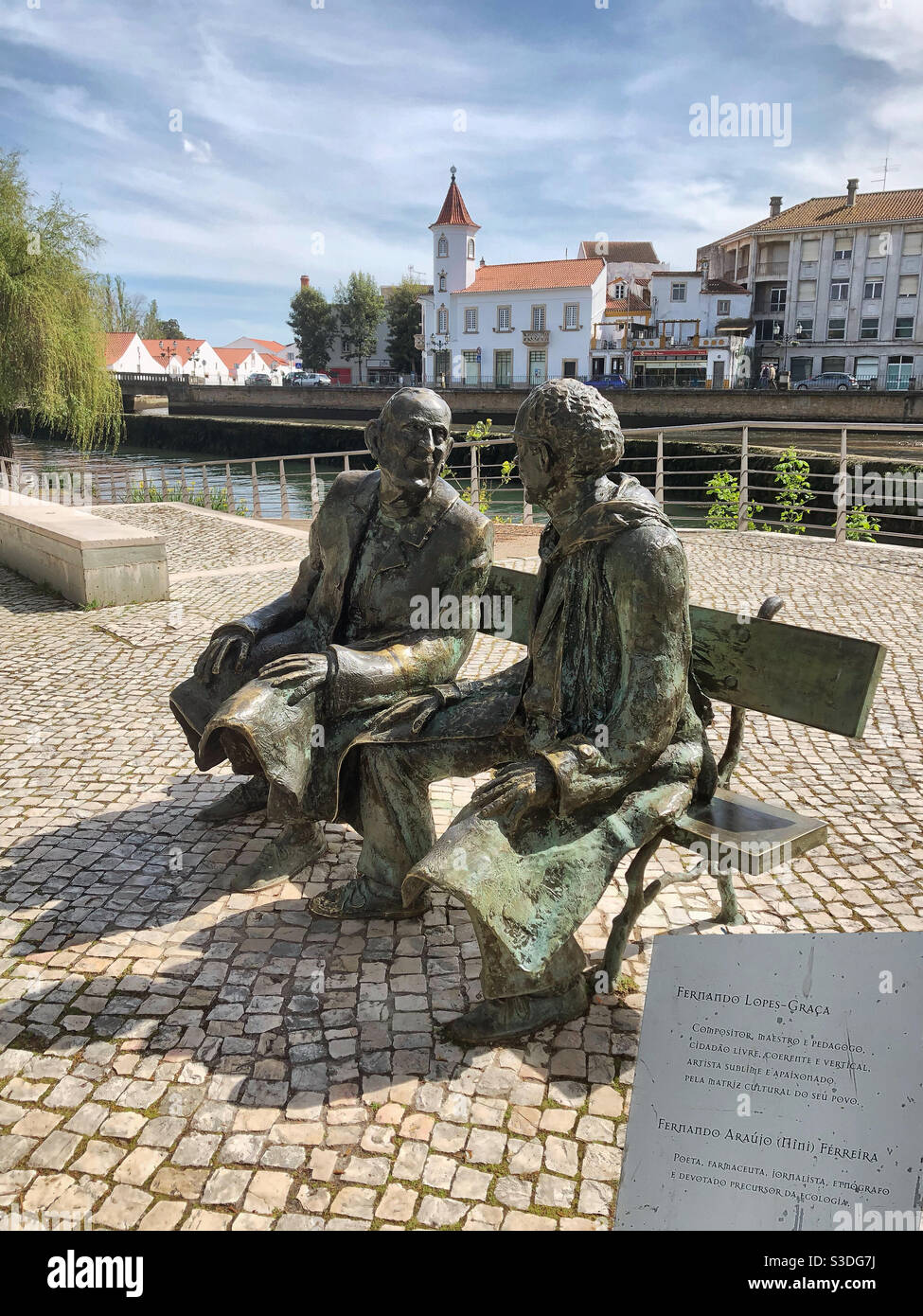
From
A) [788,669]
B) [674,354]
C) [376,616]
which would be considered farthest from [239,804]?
[674,354]

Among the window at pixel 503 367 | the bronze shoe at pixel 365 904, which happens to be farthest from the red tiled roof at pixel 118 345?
the bronze shoe at pixel 365 904

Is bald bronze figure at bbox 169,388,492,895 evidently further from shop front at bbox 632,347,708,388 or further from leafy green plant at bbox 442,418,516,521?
shop front at bbox 632,347,708,388

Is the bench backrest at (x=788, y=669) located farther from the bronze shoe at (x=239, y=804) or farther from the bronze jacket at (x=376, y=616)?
the bronze shoe at (x=239, y=804)

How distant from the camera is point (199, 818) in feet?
15.1

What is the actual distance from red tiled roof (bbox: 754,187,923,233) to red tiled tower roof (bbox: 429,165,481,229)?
701 inches

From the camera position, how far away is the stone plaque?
189cm

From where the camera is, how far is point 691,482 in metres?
30.2

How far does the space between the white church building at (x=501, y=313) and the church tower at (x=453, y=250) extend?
6cm

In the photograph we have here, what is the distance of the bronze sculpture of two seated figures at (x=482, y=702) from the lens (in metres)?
2.72

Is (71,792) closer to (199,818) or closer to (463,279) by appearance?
(199,818)

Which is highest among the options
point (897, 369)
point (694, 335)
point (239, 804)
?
point (694, 335)

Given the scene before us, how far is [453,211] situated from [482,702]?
6454 cm

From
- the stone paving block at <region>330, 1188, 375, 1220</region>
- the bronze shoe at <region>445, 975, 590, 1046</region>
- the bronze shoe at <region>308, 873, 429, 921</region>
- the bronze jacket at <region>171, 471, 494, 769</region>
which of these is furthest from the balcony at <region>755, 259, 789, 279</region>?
the stone paving block at <region>330, 1188, 375, 1220</region>

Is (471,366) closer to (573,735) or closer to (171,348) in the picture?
(171,348)
